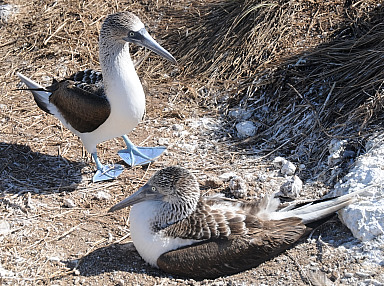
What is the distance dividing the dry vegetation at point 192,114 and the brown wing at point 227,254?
3.8 inches

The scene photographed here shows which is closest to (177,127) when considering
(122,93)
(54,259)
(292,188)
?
(122,93)

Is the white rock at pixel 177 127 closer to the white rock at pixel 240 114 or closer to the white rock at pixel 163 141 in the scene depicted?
the white rock at pixel 163 141

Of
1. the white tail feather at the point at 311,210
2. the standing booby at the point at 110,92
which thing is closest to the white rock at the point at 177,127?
the standing booby at the point at 110,92

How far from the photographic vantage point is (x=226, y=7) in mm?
8398

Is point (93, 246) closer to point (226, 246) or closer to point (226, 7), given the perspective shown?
point (226, 246)

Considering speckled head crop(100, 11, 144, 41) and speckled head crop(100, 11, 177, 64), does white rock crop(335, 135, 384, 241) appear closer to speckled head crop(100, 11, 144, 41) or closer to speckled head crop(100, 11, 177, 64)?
speckled head crop(100, 11, 177, 64)

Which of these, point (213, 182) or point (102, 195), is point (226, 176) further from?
point (102, 195)

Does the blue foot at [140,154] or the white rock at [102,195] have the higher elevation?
the blue foot at [140,154]

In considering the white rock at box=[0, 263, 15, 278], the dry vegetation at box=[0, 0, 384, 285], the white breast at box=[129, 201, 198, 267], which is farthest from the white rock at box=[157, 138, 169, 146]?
the white rock at box=[0, 263, 15, 278]

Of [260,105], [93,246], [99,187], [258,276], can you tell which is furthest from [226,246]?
[260,105]

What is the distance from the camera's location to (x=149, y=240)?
16.4 ft

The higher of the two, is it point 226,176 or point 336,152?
point 336,152

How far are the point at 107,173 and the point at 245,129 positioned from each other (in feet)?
5.44

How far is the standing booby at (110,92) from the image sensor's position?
19.7 ft
